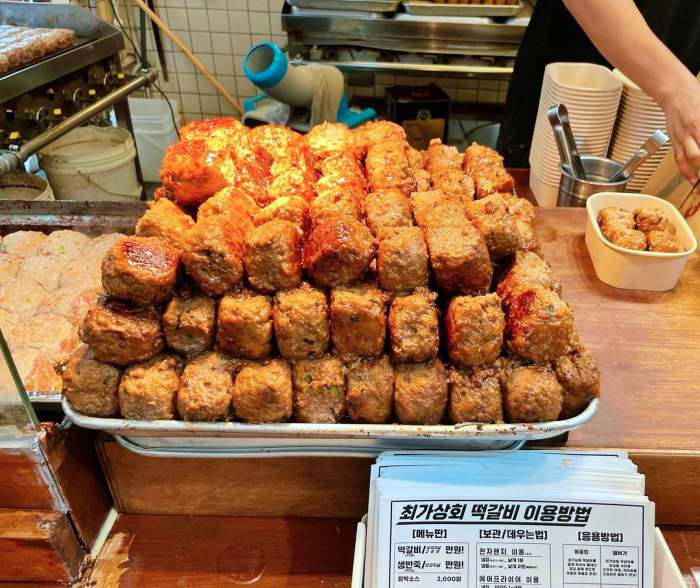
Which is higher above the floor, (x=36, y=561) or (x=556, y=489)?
(x=556, y=489)

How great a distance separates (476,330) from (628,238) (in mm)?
1042

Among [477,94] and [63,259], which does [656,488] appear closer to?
[63,259]

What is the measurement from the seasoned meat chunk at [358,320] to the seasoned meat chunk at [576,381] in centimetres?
45

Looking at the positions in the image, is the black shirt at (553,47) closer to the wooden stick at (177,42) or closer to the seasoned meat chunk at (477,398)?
the wooden stick at (177,42)

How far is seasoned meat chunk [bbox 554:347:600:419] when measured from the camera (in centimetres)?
136

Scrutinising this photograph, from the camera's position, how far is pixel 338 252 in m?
1.33

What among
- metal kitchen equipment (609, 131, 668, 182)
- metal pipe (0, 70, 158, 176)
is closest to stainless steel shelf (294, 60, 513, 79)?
metal pipe (0, 70, 158, 176)

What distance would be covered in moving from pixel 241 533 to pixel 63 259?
127 cm

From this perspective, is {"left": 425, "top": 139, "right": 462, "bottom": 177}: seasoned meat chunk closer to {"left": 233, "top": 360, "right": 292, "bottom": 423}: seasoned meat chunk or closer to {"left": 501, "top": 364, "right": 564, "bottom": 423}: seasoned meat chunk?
{"left": 501, "top": 364, "right": 564, "bottom": 423}: seasoned meat chunk

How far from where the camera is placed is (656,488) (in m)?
1.52

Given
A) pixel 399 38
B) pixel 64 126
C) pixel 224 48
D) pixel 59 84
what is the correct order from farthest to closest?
pixel 224 48
pixel 399 38
pixel 59 84
pixel 64 126

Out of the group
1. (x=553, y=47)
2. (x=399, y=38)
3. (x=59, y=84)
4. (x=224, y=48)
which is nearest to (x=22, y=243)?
(x=59, y=84)

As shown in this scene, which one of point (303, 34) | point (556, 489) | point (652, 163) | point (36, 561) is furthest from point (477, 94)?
point (36, 561)

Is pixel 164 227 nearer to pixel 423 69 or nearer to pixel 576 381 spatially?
pixel 576 381
